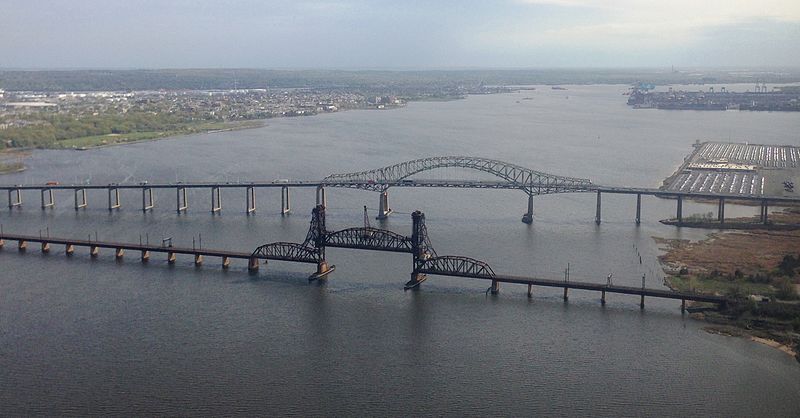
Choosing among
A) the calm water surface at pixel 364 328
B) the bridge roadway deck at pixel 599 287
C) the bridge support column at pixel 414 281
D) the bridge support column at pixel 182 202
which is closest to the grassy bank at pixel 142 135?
the calm water surface at pixel 364 328

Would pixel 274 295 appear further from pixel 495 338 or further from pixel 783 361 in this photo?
pixel 783 361

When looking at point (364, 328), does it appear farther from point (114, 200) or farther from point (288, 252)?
point (114, 200)

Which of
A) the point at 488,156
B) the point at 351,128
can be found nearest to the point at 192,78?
the point at 351,128

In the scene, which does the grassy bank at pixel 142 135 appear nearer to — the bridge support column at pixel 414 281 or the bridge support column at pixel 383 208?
the bridge support column at pixel 383 208

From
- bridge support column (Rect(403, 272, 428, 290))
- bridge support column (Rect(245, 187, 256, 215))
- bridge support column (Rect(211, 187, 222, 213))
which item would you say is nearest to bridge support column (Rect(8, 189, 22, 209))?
bridge support column (Rect(211, 187, 222, 213))

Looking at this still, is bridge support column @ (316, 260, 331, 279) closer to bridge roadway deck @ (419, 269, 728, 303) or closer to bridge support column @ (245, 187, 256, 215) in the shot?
bridge roadway deck @ (419, 269, 728, 303)

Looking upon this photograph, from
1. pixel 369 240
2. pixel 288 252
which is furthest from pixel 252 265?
pixel 369 240
